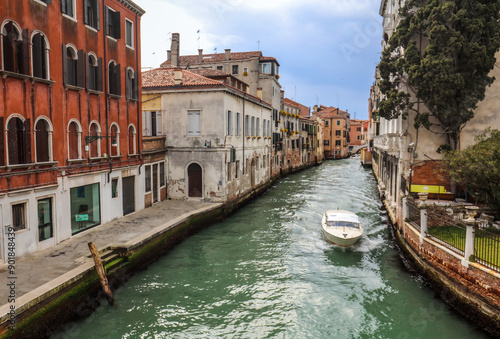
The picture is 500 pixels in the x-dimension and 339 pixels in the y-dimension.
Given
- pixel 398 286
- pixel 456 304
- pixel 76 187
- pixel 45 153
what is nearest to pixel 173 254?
pixel 76 187

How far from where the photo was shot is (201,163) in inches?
774

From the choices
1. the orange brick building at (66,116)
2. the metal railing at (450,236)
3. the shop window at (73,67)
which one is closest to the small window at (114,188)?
the orange brick building at (66,116)

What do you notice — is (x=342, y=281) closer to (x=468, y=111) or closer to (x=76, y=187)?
(x=468, y=111)

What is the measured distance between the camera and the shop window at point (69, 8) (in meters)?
11.7

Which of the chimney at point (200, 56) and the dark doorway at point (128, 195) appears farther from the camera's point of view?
the chimney at point (200, 56)

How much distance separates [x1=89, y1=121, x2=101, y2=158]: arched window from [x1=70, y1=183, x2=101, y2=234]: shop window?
115 cm

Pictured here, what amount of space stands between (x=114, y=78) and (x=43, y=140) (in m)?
4.80

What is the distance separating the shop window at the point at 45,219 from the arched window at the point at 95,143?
2714 millimetres

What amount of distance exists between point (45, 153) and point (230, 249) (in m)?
7.17

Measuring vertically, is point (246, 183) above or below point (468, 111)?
below

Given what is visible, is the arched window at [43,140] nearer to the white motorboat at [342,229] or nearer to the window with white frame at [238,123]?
the white motorboat at [342,229]

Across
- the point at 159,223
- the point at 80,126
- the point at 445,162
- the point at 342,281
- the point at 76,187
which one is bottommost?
the point at 342,281

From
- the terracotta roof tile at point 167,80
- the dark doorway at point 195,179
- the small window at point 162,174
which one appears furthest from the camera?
the dark doorway at point 195,179

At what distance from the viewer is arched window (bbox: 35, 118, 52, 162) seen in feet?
35.9
